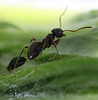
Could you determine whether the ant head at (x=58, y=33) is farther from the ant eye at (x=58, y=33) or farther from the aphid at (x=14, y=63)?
the aphid at (x=14, y=63)

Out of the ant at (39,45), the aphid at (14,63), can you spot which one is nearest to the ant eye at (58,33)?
the ant at (39,45)

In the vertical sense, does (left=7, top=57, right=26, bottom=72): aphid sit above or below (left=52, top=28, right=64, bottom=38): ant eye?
below

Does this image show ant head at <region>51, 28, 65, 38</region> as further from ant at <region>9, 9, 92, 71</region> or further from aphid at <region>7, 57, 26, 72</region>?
aphid at <region>7, 57, 26, 72</region>

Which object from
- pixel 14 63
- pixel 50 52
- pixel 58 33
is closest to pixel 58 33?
pixel 58 33

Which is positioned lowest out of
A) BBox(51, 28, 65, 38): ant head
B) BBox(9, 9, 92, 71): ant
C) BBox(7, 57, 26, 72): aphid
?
BBox(7, 57, 26, 72): aphid

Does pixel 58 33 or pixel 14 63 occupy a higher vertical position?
pixel 58 33

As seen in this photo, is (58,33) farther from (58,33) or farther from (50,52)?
(50,52)

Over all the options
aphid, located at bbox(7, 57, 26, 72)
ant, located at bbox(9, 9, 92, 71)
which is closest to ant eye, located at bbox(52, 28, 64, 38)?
ant, located at bbox(9, 9, 92, 71)

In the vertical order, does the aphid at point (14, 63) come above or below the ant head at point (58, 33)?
below

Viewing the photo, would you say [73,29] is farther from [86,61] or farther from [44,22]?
[86,61]

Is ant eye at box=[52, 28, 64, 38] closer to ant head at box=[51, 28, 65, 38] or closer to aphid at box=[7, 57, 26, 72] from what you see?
ant head at box=[51, 28, 65, 38]

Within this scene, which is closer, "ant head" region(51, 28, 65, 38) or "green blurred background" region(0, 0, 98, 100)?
"green blurred background" region(0, 0, 98, 100)

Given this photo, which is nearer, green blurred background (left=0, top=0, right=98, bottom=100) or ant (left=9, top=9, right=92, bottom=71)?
green blurred background (left=0, top=0, right=98, bottom=100)
